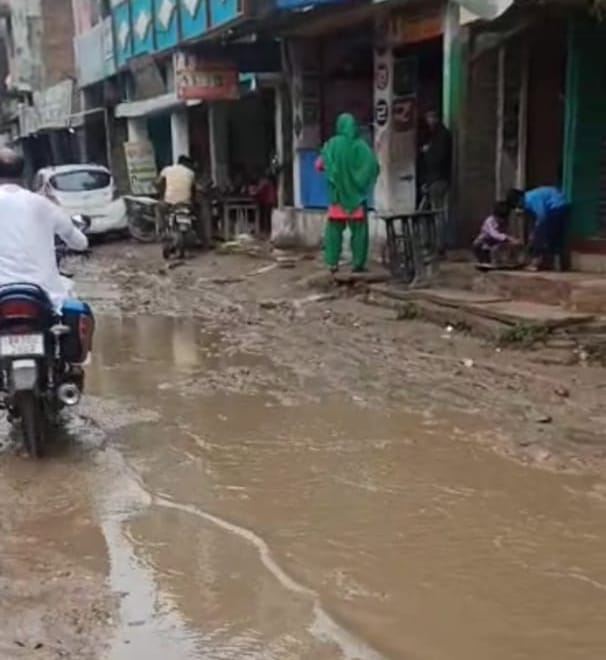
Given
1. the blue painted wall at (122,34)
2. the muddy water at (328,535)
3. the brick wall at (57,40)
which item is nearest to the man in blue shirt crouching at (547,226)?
the muddy water at (328,535)

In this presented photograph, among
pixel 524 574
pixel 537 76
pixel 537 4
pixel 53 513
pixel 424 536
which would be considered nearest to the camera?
pixel 524 574

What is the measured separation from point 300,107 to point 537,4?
719 centimetres

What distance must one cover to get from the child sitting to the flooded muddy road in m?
2.80

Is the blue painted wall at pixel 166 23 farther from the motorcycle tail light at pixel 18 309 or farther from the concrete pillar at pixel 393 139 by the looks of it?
the motorcycle tail light at pixel 18 309

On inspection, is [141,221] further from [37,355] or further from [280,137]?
[37,355]

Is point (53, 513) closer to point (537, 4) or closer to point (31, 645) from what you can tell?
point (31, 645)

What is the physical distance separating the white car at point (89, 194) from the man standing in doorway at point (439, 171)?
9801mm

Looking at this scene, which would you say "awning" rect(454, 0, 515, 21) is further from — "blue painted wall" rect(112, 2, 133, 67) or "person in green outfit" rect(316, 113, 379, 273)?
"blue painted wall" rect(112, 2, 133, 67)

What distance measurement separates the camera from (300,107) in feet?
54.6

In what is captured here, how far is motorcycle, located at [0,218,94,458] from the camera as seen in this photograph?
5.77 metres

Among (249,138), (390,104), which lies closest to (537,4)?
(390,104)

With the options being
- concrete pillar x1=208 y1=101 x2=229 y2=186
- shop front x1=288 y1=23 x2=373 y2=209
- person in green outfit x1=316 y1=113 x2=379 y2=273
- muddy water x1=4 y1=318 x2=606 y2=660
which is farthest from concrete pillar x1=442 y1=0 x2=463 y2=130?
concrete pillar x1=208 y1=101 x2=229 y2=186

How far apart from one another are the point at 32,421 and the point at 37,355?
1.30ft

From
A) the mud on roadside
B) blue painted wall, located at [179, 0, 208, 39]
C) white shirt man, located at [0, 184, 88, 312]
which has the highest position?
blue painted wall, located at [179, 0, 208, 39]
